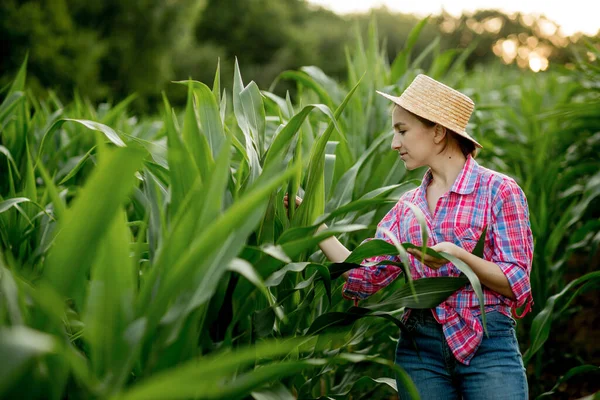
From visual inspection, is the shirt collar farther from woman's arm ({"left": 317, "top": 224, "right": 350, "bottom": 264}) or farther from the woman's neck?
woman's arm ({"left": 317, "top": 224, "right": 350, "bottom": 264})

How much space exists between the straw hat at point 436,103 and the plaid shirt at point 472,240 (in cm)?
11

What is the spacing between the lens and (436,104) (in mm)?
1581

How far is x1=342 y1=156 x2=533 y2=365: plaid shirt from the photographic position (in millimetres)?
1474

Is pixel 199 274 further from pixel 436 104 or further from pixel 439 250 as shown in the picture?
pixel 436 104

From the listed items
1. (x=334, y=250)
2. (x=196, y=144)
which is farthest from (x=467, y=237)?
(x=196, y=144)

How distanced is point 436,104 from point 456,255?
0.41 meters

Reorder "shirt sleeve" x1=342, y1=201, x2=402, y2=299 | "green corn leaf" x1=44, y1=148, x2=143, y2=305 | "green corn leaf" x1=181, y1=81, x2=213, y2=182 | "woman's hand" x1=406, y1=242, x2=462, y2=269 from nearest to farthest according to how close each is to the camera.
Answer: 1. "green corn leaf" x1=44, y1=148, x2=143, y2=305
2. "green corn leaf" x1=181, y1=81, x2=213, y2=182
3. "woman's hand" x1=406, y1=242, x2=462, y2=269
4. "shirt sleeve" x1=342, y1=201, x2=402, y2=299

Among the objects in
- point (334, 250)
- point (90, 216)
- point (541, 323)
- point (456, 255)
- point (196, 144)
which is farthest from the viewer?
point (541, 323)

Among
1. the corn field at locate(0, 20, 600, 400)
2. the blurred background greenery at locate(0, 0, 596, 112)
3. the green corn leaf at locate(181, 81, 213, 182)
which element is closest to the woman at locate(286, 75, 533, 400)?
the corn field at locate(0, 20, 600, 400)

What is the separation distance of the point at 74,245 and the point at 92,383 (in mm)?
197

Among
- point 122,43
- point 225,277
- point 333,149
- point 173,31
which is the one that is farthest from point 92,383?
point 173,31

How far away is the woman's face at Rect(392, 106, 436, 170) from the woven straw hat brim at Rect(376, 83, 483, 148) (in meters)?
0.04

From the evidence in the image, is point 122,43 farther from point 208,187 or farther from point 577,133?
point 208,187

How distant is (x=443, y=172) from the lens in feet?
5.35
